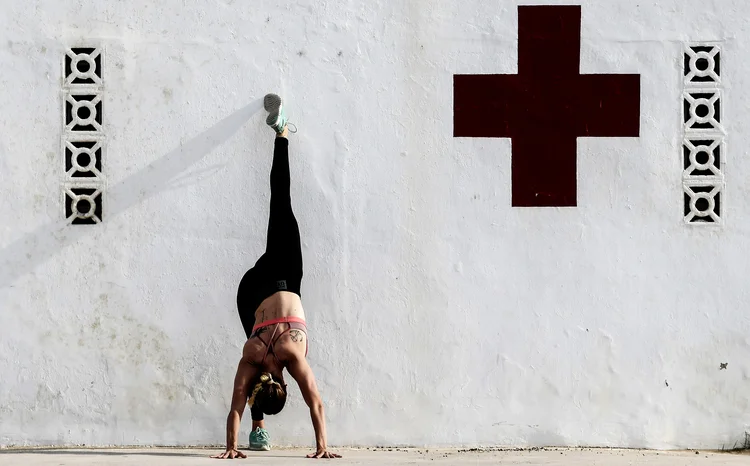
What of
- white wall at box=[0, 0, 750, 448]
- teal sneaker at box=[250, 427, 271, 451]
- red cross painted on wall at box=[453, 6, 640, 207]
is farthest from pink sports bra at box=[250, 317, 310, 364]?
red cross painted on wall at box=[453, 6, 640, 207]

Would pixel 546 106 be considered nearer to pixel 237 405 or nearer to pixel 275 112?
pixel 275 112

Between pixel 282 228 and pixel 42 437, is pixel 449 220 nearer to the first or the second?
pixel 282 228

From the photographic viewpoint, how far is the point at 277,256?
197 inches

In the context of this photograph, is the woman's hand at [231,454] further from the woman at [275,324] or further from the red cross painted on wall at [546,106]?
the red cross painted on wall at [546,106]

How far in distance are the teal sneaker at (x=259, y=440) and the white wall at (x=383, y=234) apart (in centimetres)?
12

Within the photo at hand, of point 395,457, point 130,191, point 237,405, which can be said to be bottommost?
point 395,457

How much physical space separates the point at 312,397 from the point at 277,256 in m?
0.69

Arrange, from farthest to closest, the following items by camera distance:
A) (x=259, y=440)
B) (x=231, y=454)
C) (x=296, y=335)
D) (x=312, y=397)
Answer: (x=259, y=440) < (x=296, y=335) < (x=312, y=397) < (x=231, y=454)

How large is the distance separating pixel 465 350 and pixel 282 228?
1008 mm

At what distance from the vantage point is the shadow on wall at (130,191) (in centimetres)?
503

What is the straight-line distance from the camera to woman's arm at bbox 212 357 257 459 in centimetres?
459

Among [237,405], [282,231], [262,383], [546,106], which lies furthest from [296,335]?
[546,106]

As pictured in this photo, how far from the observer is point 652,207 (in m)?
5.11

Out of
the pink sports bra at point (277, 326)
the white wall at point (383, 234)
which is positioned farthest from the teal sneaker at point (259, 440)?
the pink sports bra at point (277, 326)
